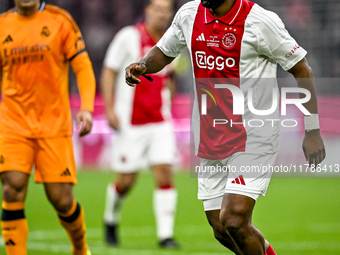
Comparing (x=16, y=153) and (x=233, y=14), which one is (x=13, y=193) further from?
(x=233, y=14)

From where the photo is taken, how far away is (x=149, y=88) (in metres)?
6.77

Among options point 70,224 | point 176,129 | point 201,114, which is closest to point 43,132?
point 70,224

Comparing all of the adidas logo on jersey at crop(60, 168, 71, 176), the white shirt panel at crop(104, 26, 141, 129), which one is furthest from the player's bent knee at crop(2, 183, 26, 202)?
the white shirt panel at crop(104, 26, 141, 129)

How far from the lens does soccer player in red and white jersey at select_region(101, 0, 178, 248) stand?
21.3ft

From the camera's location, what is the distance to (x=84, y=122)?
443 cm

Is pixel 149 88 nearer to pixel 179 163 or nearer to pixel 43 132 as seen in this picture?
pixel 43 132

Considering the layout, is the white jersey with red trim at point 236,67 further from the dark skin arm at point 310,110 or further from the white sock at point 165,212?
the white sock at point 165,212

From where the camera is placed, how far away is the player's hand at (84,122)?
4.36 metres

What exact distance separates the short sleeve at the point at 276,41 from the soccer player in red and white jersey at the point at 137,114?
3.14 m

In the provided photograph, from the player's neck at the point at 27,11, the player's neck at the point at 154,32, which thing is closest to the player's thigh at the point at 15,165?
the player's neck at the point at 27,11

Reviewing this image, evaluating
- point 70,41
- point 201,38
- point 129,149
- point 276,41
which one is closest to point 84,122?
point 70,41

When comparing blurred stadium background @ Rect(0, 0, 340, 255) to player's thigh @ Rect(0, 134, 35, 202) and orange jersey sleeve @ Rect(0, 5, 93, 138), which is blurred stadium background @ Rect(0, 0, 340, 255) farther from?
orange jersey sleeve @ Rect(0, 5, 93, 138)

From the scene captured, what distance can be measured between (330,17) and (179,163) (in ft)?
17.0

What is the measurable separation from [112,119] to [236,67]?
3209 mm
